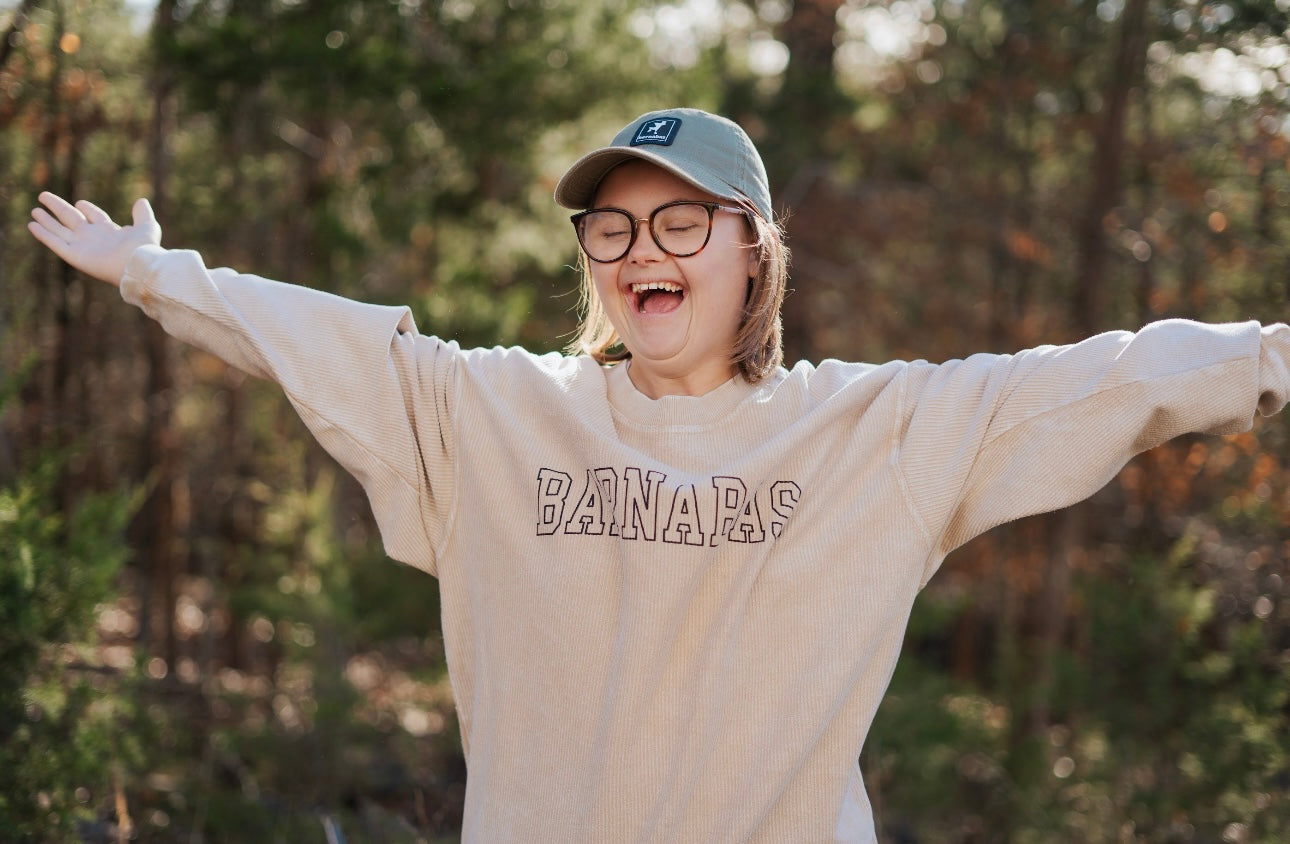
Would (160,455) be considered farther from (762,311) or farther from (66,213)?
(762,311)

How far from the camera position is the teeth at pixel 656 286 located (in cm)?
199

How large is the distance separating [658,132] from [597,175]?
15 cm

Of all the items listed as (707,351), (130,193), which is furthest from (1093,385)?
(130,193)

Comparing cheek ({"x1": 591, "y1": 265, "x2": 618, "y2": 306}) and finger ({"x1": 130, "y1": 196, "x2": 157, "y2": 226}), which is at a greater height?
finger ({"x1": 130, "y1": 196, "x2": 157, "y2": 226})

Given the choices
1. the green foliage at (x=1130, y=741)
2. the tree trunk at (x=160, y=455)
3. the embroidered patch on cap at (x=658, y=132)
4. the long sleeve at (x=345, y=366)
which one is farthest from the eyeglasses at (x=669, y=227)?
the tree trunk at (x=160, y=455)

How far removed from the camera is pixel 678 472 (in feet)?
6.35

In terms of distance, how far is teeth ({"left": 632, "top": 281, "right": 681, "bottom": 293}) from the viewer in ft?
6.54

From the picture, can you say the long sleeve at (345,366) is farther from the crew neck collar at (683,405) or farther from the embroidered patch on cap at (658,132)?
the embroidered patch on cap at (658,132)

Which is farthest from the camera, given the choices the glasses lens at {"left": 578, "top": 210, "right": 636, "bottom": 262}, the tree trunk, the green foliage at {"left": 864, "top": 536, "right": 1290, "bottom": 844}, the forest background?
the tree trunk

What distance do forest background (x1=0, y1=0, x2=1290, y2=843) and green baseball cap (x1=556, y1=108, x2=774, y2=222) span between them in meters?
1.36

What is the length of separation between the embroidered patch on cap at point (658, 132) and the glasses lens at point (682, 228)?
11 cm

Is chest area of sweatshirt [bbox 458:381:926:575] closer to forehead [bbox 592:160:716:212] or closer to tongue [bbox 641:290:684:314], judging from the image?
tongue [bbox 641:290:684:314]

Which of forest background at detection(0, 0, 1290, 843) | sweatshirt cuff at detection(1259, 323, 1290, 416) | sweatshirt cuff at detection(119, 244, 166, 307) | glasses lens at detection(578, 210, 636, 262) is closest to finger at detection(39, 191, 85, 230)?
sweatshirt cuff at detection(119, 244, 166, 307)

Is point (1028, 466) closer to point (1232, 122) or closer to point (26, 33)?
point (1232, 122)
